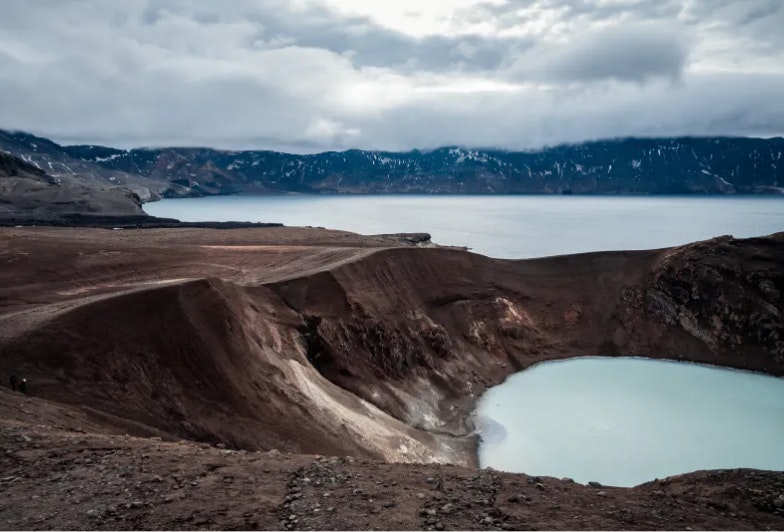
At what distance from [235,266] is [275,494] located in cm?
3345

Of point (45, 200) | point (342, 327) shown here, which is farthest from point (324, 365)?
point (45, 200)

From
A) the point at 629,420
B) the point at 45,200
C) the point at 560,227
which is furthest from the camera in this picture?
the point at 560,227

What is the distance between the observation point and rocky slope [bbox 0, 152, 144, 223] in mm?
96919

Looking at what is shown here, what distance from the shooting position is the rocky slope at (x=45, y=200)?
318 feet

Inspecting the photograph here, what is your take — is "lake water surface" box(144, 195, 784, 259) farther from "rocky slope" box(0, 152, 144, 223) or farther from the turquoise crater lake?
the turquoise crater lake

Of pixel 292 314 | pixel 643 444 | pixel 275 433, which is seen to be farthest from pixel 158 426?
pixel 643 444

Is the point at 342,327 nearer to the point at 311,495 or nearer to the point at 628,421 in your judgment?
the point at 628,421

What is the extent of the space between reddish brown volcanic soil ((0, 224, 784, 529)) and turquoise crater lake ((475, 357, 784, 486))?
91.7 inches

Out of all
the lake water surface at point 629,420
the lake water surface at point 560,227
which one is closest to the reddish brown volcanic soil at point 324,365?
the lake water surface at point 629,420

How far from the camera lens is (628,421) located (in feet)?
95.9

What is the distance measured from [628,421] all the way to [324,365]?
16453mm

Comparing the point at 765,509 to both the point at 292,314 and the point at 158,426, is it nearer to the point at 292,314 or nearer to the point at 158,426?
the point at 158,426

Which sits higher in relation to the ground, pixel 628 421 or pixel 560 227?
pixel 560 227

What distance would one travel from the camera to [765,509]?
1036cm
